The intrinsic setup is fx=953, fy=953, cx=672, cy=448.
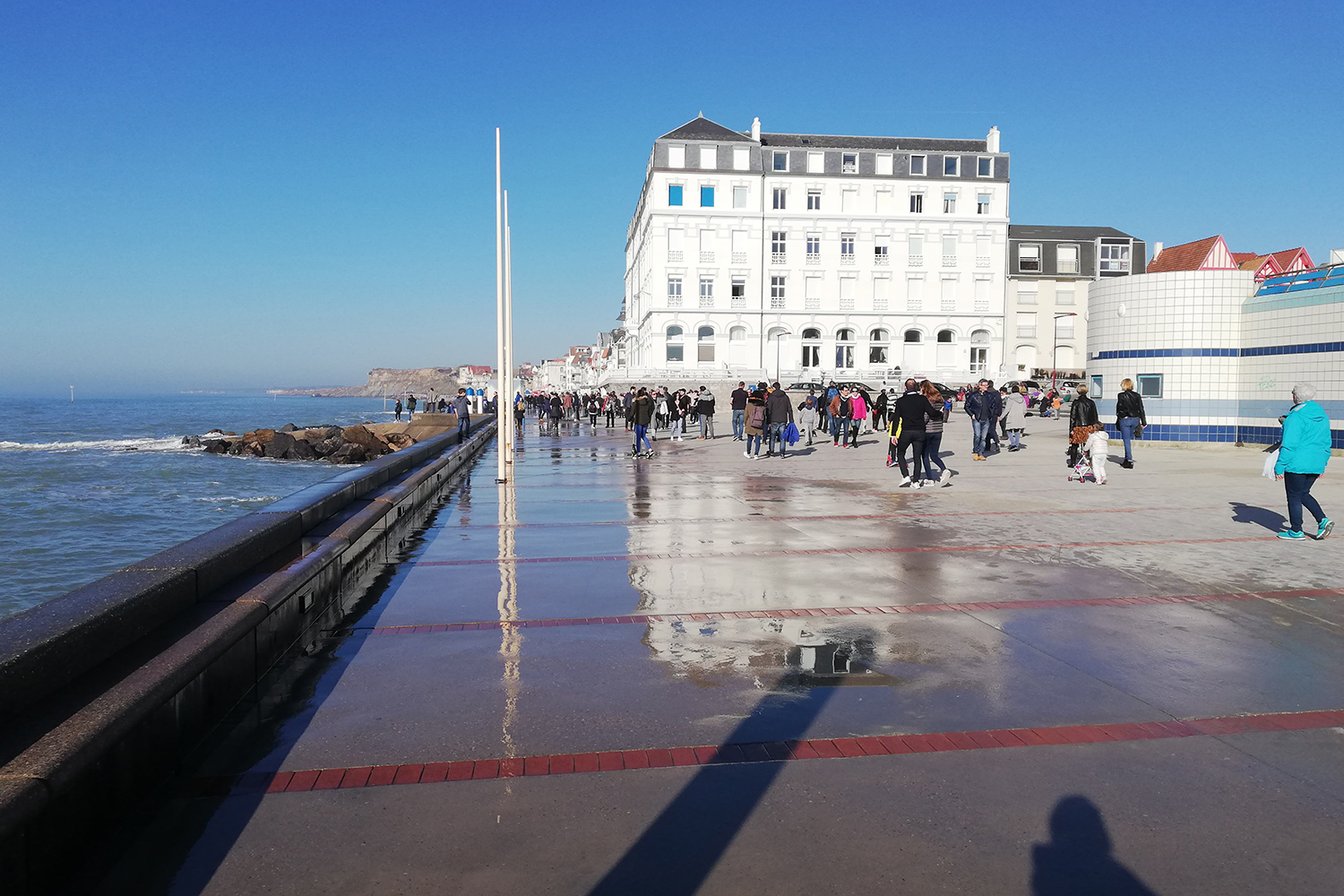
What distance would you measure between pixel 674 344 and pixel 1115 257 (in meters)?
35.4

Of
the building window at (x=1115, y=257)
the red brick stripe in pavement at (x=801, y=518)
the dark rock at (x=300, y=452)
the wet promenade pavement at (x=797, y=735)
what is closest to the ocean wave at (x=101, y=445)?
the dark rock at (x=300, y=452)

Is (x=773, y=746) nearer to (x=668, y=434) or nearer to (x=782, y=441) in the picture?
(x=782, y=441)

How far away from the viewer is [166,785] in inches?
149

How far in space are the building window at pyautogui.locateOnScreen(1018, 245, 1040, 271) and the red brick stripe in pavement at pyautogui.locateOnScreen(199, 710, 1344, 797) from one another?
74.1m

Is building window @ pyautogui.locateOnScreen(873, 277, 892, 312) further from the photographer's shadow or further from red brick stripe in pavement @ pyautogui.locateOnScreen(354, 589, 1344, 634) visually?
the photographer's shadow

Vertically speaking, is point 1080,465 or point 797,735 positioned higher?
point 1080,465

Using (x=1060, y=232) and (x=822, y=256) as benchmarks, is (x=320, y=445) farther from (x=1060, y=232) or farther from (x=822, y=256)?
(x=1060, y=232)

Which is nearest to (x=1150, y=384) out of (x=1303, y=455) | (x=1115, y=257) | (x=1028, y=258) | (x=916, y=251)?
(x=1303, y=455)

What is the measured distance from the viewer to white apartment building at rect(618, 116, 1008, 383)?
65.1 m

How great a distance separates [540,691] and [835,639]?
196cm

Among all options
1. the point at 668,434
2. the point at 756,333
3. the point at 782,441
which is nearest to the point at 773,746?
the point at 782,441

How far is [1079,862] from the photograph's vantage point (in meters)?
3.13

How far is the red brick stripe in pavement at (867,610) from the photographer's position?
6312mm

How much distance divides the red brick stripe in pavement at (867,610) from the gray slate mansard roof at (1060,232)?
236ft
